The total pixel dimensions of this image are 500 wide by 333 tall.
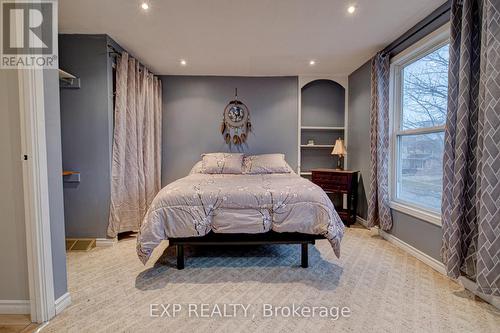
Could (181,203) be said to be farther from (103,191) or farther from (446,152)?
(446,152)

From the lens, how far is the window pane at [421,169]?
247cm

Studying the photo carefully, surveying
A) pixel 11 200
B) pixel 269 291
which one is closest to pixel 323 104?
pixel 269 291

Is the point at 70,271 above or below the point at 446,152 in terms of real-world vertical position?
below

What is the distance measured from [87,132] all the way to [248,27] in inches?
85.2

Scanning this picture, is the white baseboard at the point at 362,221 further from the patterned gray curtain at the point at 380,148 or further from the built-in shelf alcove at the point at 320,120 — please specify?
the built-in shelf alcove at the point at 320,120

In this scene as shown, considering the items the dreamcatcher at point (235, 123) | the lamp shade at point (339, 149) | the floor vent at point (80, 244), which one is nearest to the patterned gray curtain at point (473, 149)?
the lamp shade at point (339, 149)

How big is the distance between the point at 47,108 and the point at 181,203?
3.81 feet

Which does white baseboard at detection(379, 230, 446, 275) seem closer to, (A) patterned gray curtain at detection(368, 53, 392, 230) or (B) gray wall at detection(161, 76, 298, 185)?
(A) patterned gray curtain at detection(368, 53, 392, 230)

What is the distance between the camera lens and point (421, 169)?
108 inches

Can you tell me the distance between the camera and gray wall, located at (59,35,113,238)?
9.41 feet

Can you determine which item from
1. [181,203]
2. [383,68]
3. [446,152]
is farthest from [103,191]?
[383,68]

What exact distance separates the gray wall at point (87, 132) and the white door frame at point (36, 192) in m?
1.39

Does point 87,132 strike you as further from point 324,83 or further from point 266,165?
point 324,83

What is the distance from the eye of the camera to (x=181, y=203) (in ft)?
7.31
